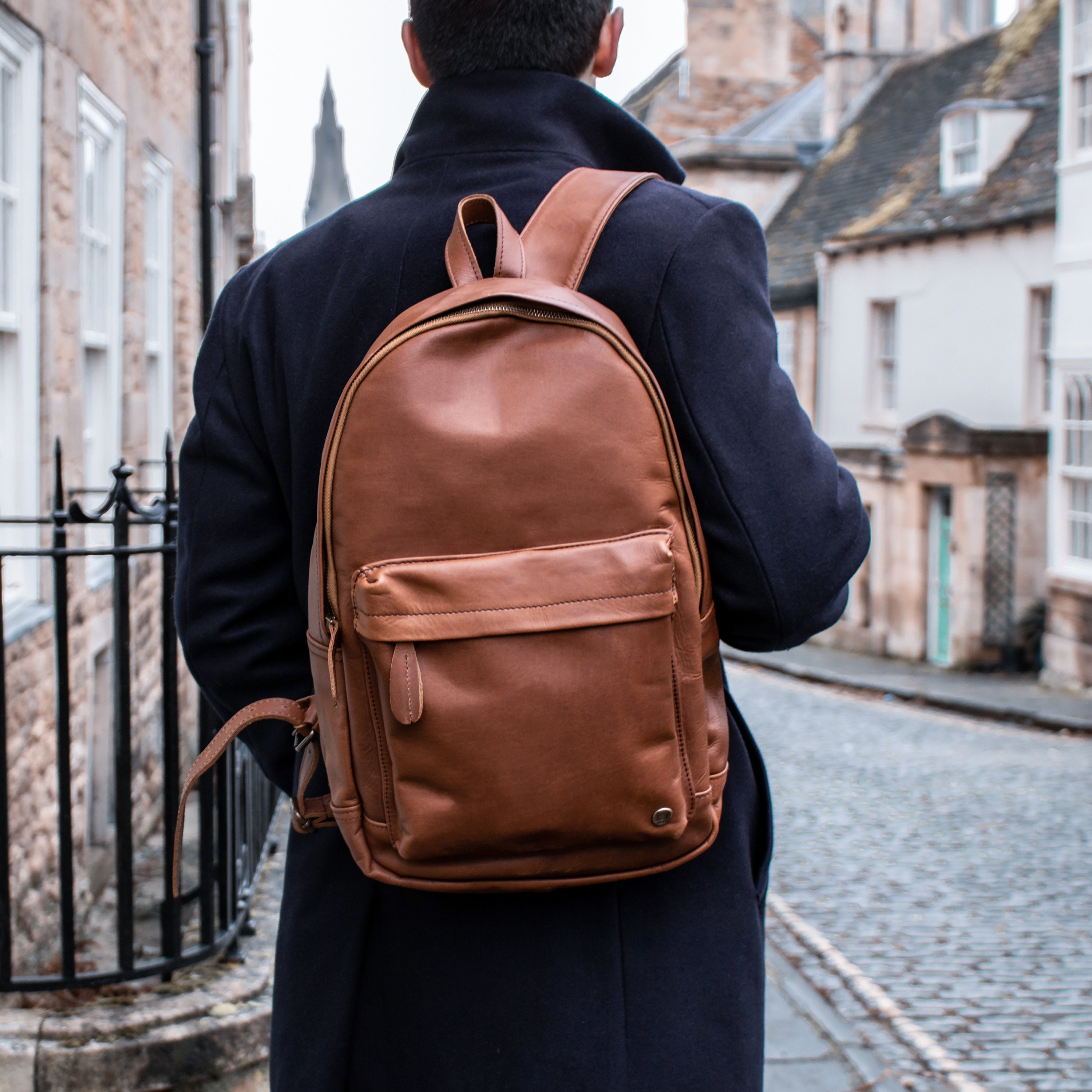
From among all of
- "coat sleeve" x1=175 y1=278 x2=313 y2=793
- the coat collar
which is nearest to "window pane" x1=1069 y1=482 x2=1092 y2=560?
the coat collar

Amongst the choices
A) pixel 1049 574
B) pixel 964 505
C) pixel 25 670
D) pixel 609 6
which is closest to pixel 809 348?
pixel 964 505

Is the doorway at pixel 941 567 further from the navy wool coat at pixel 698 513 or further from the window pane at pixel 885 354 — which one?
the navy wool coat at pixel 698 513

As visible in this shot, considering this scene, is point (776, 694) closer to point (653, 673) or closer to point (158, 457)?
point (158, 457)

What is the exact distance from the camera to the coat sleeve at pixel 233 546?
5.33 ft

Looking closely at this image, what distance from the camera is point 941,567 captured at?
18.5 metres

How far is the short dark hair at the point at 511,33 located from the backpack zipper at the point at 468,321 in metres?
0.42

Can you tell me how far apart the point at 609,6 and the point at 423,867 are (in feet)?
3.34

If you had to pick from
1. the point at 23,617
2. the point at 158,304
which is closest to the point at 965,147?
the point at 158,304

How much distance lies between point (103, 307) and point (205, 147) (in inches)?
99.3

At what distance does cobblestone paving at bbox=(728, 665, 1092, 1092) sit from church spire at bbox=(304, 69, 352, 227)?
69099mm

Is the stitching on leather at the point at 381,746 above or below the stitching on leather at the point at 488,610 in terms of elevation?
below

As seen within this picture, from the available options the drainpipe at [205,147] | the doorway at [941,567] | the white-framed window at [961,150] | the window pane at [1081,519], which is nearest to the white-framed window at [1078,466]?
the window pane at [1081,519]

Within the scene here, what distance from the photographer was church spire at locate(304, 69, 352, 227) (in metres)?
75.5

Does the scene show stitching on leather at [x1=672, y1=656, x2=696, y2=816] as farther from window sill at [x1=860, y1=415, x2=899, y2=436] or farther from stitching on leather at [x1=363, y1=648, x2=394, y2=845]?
window sill at [x1=860, y1=415, x2=899, y2=436]
